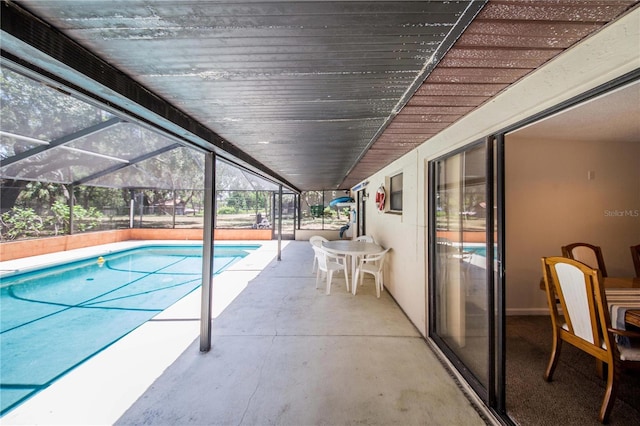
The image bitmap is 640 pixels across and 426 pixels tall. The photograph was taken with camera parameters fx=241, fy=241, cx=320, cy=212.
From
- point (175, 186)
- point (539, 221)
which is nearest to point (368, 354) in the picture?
point (539, 221)

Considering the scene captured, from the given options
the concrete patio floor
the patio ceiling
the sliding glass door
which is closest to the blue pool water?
the concrete patio floor

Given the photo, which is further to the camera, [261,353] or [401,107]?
Result: [261,353]

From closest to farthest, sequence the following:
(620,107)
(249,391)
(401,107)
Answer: (401,107)
(249,391)
(620,107)

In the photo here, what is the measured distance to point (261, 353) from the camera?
8.09ft

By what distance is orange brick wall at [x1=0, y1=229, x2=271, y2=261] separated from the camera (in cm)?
672

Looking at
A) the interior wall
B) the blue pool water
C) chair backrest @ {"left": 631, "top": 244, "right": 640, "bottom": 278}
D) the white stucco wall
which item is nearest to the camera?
the white stucco wall

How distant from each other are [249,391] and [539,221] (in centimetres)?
402

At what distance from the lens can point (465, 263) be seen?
85.4 inches

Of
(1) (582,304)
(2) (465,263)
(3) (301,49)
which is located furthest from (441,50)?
(1) (582,304)

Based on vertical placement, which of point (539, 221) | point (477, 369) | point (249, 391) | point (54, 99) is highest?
point (54, 99)

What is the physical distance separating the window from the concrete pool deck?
68.2 inches

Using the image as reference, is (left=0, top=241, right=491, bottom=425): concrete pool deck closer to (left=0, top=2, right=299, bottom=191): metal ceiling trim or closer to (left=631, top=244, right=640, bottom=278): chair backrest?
(left=0, top=2, right=299, bottom=191): metal ceiling trim

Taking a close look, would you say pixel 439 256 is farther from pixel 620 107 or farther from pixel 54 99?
pixel 54 99

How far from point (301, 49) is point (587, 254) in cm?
389
